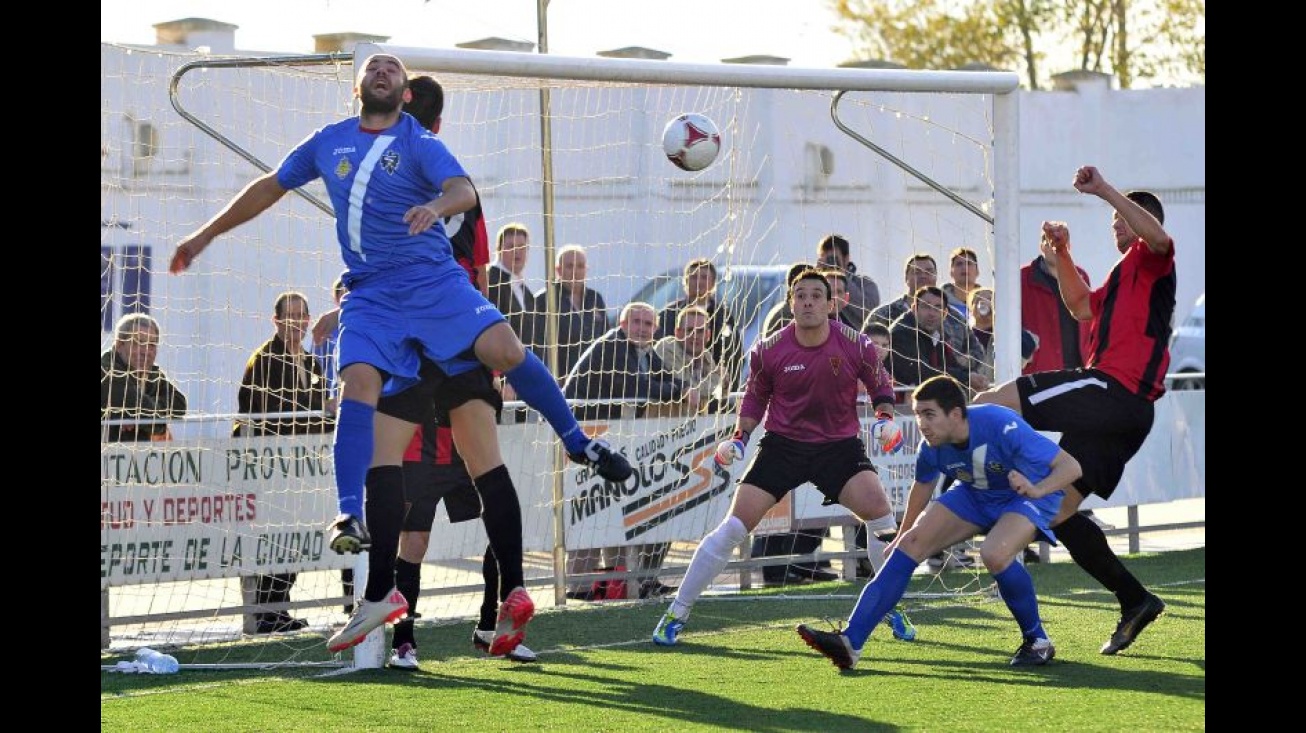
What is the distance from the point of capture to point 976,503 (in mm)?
8414

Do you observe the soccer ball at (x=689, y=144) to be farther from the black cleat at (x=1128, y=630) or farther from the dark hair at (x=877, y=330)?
the black cleat at (x=1128, y=630)

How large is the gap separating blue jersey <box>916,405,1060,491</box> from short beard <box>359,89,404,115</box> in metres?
2.70

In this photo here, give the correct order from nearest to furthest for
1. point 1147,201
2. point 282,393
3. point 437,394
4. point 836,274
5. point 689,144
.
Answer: point 437,394 < point 1147,201 < point 689,144 < point 282,393 < point 836,274

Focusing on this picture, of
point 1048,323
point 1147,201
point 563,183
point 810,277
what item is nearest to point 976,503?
point 810,277

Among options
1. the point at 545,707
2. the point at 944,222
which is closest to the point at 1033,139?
the point at 944,222

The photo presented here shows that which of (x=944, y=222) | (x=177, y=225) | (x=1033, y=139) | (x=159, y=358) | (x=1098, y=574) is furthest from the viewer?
(x=1033, y=139)

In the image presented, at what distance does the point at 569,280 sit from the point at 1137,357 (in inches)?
147

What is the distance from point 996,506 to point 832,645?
0.95 meters

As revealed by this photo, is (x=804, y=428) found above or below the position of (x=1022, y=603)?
above

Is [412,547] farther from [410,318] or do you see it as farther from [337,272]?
[337,272]

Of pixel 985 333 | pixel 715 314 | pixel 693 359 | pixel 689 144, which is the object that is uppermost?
pixel 689 144

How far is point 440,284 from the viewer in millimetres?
7387

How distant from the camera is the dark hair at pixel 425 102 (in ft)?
26.3
